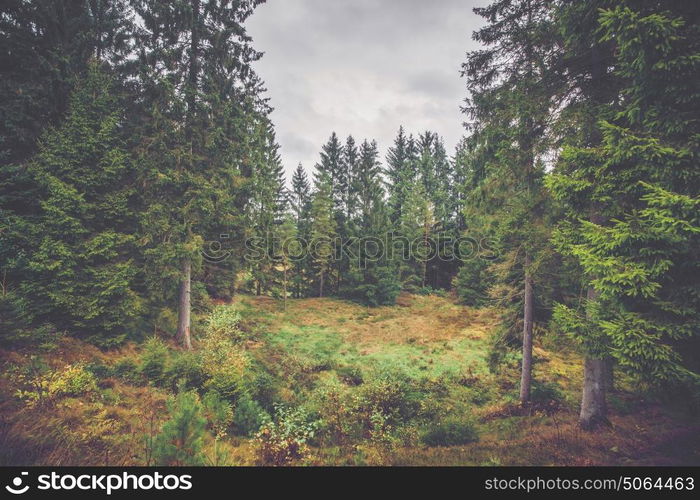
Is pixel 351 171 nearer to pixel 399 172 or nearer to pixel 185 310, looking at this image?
pixel 399 172

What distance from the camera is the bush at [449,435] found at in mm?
7594

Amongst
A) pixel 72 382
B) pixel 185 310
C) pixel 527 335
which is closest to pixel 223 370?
pixel 72 382

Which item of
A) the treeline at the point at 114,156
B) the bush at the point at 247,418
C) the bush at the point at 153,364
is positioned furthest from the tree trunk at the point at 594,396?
the treeline at the point at 114,156

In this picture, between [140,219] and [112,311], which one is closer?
[112,311]

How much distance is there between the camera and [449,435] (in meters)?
7.72

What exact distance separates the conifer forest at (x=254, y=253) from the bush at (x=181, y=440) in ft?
0.13

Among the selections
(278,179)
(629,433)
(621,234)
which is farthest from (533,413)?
(278,179)

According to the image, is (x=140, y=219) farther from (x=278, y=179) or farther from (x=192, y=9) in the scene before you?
(x=278, y=179)

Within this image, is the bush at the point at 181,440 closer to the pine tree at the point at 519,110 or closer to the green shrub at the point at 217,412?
the green shrub at the point at 217,412

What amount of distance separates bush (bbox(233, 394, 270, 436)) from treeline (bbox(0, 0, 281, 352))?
6.00m

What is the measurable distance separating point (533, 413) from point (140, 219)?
54.7ft

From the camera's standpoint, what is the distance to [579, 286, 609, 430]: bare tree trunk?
23.7 ft

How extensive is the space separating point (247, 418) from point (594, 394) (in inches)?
379

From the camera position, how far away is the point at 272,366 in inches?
542
